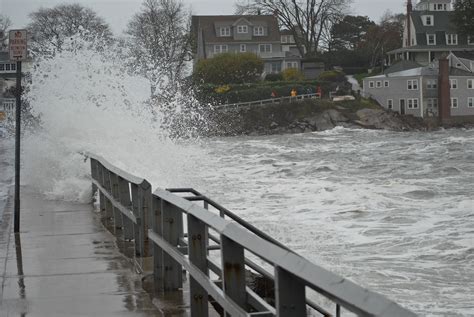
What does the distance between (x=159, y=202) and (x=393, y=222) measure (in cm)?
1125

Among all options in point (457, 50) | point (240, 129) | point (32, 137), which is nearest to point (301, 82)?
point (240, 129)

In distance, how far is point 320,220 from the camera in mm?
18516

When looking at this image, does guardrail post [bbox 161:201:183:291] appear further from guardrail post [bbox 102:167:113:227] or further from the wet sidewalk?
guardrail post [bbox 102:167:113:227]

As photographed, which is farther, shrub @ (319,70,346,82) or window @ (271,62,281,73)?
window @ (271,62,281,73)

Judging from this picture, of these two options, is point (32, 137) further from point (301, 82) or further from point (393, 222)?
point (301, 82)

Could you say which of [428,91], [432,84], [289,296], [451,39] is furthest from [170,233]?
[451,39]

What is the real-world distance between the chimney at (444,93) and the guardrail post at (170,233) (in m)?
80.4

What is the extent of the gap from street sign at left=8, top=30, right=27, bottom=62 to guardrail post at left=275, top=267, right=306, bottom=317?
885cm

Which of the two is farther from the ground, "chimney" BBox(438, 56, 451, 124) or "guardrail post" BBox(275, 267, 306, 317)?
"chimney" BBox(438, 56, 451, 124)

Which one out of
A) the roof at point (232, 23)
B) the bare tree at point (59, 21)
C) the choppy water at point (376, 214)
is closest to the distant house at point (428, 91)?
the roof at point (232, 23)

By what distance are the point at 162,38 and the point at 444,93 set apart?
31461 millimetres

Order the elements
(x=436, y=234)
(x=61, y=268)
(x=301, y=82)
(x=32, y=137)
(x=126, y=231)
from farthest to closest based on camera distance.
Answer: (x=301, y=82), (x=32, y=137), (x=436, y=234), (x=126, y=231), (x=61, y=268)

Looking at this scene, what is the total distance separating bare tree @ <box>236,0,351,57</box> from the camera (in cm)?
10419

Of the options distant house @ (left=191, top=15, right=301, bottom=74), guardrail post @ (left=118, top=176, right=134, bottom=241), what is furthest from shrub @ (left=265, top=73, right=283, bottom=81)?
guardrail post @ (left=118, top=176, right=134, bottom=241)
